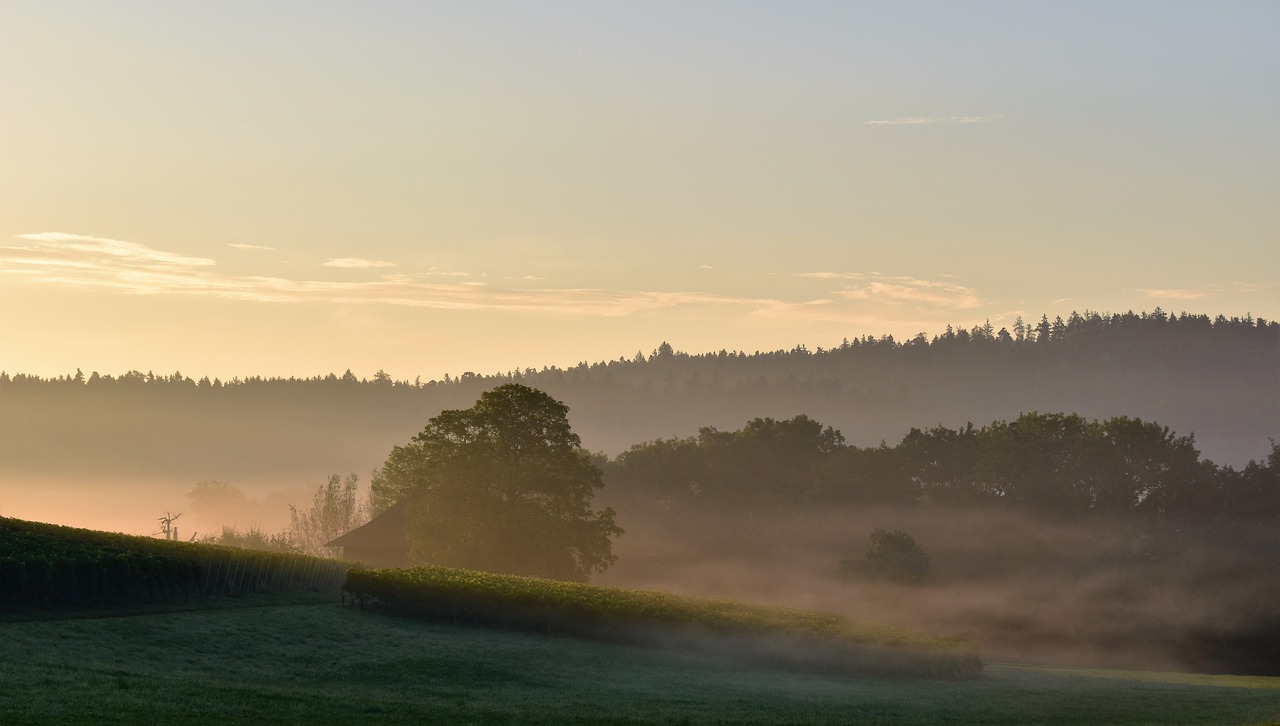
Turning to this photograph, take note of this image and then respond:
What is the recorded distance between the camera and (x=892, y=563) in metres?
86.8

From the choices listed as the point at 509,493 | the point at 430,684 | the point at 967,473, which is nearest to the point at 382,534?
the point at 509,493

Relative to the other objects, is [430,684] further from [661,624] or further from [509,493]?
[509,493]

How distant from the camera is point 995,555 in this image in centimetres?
9694

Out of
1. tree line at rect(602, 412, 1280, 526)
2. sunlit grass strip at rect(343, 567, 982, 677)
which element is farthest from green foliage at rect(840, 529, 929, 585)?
sunlit grass strip at rect(343, 567, 982, 677)

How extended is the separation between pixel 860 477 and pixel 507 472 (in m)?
37.5

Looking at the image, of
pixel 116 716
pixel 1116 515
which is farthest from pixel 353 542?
pixel 116 716

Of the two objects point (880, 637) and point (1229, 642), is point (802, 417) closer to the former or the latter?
point (1229, 642)

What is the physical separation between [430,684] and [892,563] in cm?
5476

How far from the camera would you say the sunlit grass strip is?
51281mm

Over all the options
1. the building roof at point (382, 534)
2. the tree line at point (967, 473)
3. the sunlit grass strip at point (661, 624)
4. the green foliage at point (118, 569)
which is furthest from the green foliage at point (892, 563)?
the green foliage at point (118, 569)

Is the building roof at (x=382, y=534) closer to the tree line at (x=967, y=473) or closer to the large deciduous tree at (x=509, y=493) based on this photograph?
the large deciduous tree at (x=509, y=493)

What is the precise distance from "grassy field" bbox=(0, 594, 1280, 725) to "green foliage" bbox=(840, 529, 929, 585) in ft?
110

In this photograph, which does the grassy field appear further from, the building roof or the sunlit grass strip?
the building roof

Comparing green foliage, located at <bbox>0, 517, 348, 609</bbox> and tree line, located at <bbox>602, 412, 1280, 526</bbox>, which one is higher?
tree line, located at <bbox>602, 412, 1280, 526</bbox>
